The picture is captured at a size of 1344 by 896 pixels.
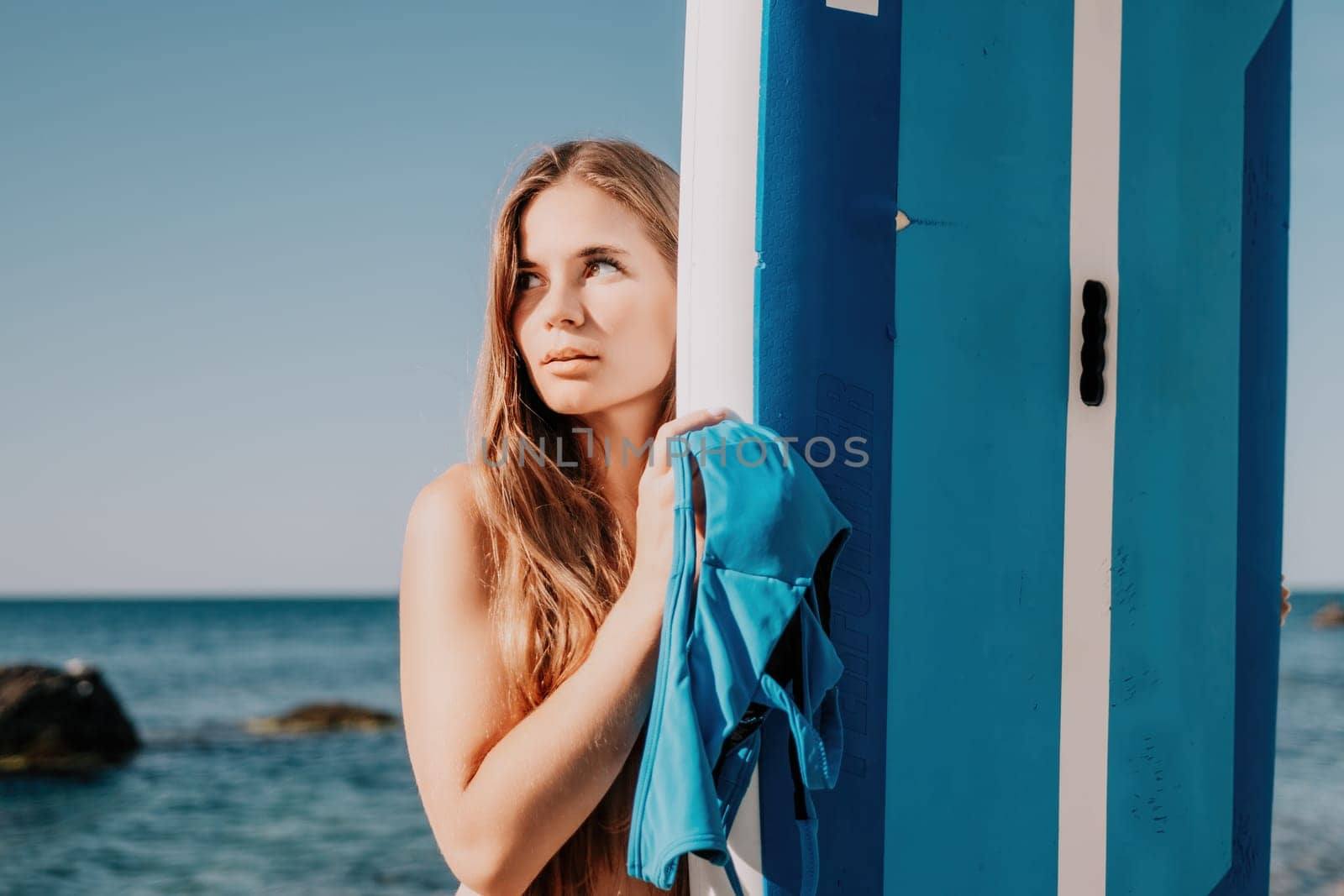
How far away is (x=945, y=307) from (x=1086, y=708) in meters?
0.64

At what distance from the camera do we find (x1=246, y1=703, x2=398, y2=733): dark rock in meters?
17.7

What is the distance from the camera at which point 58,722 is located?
46.7 ft

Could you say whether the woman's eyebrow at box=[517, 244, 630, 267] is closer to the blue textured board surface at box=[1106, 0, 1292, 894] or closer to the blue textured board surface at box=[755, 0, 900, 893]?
the blue textured board surface at box=[755, 0, 900, 893]

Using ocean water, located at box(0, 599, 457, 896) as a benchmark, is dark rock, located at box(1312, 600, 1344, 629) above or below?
above

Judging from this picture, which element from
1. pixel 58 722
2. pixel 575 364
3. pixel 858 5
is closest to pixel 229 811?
pixel 58 722

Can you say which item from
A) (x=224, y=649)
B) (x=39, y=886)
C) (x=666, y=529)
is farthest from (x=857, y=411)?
(x=224, y=649)

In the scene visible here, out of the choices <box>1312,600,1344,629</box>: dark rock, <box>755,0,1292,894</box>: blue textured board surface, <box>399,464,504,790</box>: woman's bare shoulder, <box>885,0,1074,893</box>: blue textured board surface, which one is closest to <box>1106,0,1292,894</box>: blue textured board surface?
<box>755,0,1292,894</box>: blue textured board surface

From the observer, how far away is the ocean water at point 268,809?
399 inches

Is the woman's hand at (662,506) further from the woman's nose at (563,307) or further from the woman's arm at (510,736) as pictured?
the woman's nose at (563,307)

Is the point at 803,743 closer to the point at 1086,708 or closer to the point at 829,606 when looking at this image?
the point at 829,606

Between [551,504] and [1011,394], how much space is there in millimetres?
727

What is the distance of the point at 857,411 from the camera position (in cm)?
151

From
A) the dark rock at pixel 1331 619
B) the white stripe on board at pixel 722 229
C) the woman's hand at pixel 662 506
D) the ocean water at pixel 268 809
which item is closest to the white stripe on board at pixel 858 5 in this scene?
the white stripe on board at pixel 722 229

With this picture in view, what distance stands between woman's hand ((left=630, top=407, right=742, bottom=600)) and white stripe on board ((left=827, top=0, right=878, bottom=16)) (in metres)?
0.60
